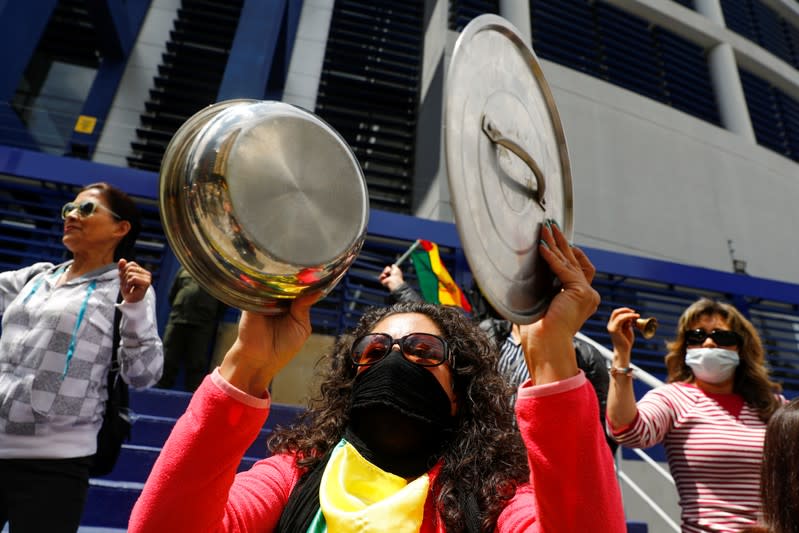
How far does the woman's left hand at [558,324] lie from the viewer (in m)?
0.95

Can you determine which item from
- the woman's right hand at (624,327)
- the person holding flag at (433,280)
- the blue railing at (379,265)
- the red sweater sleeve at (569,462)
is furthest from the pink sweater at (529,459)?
the blue railing at (379,265)

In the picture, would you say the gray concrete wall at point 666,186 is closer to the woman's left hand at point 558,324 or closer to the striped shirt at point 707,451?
the striped shirt at point 707,451

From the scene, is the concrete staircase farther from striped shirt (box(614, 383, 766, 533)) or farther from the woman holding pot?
striped shirt (box(614, 383, 766, 533))

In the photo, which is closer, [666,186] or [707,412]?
[707,412]

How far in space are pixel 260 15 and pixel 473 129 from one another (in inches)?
345

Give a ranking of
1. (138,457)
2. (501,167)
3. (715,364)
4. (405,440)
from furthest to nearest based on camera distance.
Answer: (138,457), (715,364), (405,440), (501,167)

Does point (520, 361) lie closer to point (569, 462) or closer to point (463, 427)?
point (463, 427)

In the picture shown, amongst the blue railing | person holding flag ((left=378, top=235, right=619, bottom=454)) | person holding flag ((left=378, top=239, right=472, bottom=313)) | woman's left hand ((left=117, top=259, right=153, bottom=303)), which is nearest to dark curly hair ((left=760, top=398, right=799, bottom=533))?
person holding flag ((left=378, top=235, right=619, bottom=454))

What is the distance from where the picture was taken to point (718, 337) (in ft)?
8.24

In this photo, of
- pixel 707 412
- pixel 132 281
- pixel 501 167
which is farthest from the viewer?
pixel 707 412

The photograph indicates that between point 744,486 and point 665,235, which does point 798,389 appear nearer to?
point 665,235

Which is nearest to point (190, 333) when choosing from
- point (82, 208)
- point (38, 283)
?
point (38, 283)

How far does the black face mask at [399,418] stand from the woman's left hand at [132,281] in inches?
36.8

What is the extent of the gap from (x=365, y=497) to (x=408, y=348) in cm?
46
